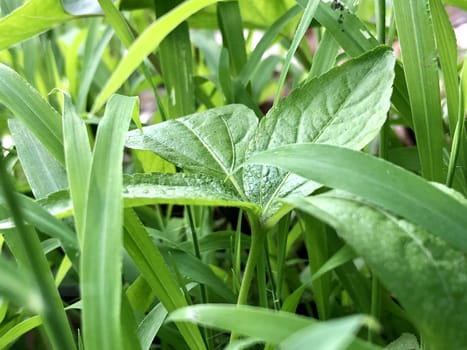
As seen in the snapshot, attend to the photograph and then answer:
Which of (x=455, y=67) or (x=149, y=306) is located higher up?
(x=455, y=67)

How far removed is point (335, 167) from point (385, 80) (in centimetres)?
10

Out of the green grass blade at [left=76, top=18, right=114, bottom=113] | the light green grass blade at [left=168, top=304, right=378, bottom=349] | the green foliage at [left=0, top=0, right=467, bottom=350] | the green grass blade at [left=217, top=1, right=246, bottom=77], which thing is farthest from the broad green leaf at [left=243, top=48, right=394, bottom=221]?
the green grass blade at [left=76, top=18, right=114, bottom=113]

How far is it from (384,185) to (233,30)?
356mm

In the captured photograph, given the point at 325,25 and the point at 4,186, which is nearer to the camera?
the point at 4,186

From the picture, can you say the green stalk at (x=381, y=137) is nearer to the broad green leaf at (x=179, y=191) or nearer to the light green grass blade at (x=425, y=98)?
the light green grass blade at (x=425, y=98)

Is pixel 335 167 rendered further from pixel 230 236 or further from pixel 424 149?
pixel 230 236

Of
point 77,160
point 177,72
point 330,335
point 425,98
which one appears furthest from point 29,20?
point 330,335

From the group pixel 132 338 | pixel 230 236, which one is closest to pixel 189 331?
pixel 132 338

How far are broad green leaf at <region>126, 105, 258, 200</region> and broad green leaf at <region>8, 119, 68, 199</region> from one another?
9cm

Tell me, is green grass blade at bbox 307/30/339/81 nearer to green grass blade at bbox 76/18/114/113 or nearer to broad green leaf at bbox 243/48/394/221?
broad green leaf at bbox 243/48/394/221

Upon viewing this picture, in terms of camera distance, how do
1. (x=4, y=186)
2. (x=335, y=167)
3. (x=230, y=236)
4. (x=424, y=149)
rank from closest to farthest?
(x=4, y=186) → (x=335, y=167) → (x=424, y=149) → (x=230, y=236)

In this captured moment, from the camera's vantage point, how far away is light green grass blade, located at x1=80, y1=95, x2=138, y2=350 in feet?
0.93

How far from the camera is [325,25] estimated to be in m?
0.48

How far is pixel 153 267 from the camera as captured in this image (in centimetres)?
39
